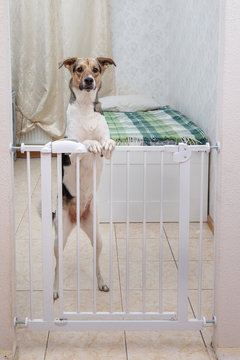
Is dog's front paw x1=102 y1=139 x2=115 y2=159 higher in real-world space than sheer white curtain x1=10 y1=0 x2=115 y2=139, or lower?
lower

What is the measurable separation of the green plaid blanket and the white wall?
1082mm

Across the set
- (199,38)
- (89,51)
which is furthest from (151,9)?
(199,38)

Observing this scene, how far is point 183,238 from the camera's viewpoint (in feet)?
6.80

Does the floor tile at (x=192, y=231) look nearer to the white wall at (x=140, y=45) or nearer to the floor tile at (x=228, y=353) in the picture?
the floor tile at (x=228, y=353)

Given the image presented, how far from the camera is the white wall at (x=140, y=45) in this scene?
5906 millimetres

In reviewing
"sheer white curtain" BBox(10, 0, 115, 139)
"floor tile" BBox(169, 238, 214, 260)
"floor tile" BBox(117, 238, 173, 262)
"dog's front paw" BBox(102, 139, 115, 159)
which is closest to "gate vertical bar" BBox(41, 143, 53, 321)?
"dog's front paw" BBox(102, 139, 115, 159)

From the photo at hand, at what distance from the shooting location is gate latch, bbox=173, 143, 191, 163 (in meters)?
1.99

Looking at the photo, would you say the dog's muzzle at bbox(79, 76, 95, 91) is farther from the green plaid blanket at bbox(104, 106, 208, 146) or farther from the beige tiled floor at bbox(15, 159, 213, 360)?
the green plaid blanket at bbox(104, 106, 208, 146)

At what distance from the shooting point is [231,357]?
204 cm

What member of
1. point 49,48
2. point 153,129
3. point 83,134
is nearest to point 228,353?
point 83,134

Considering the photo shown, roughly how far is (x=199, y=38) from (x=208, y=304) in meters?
2.45

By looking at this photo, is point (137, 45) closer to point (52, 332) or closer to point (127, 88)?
point (127, 88)

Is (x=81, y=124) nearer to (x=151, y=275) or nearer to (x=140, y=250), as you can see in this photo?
(x=151, y=275)

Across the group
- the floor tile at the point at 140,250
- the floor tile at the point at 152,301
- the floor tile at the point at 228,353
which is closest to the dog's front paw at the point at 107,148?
the floor tile at the point at 152,301
